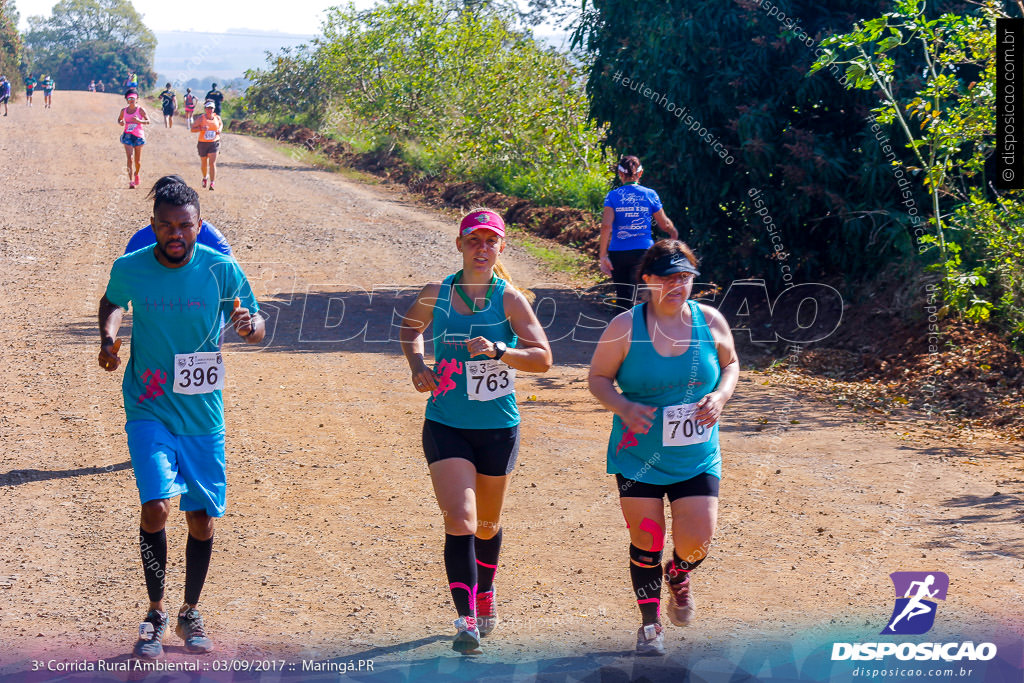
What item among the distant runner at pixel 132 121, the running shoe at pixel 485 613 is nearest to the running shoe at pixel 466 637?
the running shoe at pixel 485 613

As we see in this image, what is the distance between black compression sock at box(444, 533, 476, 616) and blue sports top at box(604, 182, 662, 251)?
6058 millimetres

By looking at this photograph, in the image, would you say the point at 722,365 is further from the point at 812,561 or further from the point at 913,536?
the point at 913,536

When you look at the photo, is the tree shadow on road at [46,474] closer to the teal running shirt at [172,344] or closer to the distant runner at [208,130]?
the teal running shirt at [172,344]

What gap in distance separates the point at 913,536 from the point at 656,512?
2.67m

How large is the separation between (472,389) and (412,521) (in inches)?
88.8

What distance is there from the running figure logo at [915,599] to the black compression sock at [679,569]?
1.12 meters

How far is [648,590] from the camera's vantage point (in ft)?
15.9

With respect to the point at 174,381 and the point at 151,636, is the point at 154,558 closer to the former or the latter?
the point at 151,636

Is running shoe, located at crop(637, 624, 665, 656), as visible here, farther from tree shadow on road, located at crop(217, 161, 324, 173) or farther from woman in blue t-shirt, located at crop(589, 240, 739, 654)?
tree shadow on road, located at crop(217, 161, 324, 173)

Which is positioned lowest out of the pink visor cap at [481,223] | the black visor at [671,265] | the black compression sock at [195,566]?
the black compression sock at [195,566]

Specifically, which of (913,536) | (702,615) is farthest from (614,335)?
(913,536)

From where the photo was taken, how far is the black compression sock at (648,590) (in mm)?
4859

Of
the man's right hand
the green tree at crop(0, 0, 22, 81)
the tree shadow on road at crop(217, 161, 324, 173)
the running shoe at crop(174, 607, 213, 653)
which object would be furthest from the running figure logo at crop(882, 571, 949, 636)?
the green tree at crop(0, 0, 22, 81)

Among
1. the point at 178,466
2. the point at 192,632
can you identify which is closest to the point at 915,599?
the point at 192,632
